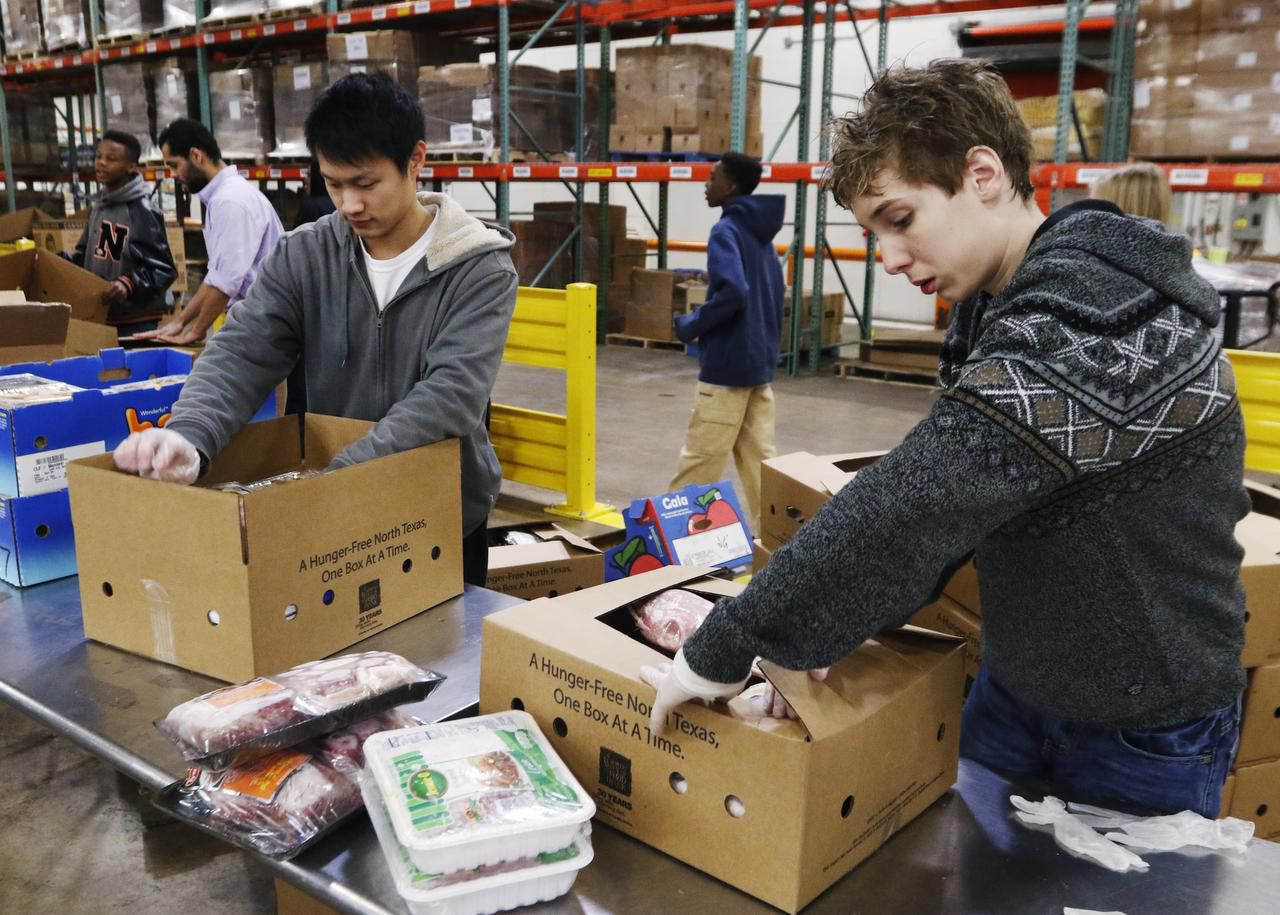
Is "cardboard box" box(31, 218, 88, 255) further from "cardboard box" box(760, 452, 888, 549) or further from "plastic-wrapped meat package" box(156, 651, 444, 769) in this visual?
"plastic-wrapped meat package" box(156, 651, 444, 769)

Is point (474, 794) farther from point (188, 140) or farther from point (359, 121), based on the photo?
point (188, 140)

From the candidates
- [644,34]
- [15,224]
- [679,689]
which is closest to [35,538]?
[679,689]

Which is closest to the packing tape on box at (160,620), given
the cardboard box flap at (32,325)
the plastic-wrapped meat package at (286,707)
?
the plastic-wrapped meat package at (286,707)

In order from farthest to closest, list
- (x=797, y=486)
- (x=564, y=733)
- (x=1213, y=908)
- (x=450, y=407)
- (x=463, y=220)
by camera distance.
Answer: (x=797, y=486), (x=463, y=220), (x=450, y=407), (x=564, y=733), (x=1213, y=908)

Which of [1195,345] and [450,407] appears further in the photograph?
[450,407]

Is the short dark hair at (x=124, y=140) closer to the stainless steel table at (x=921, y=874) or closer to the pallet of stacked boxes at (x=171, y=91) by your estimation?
the stainless steel table at (x=921, y=874)

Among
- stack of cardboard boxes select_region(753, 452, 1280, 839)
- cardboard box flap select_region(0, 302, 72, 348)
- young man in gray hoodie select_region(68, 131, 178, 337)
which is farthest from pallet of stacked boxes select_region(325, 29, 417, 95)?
stack of cardboard boxes select_region(753, 452, 1280, 839)

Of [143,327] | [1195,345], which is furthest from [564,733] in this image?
[143,327]

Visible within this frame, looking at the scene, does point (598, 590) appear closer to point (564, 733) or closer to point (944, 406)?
point (564, 733)

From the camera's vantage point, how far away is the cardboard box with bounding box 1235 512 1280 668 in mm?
2041

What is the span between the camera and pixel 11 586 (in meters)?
1.98

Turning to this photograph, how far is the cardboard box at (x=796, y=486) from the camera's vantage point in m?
2.38

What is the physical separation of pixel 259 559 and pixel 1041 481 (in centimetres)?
107

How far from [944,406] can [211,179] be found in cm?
435
